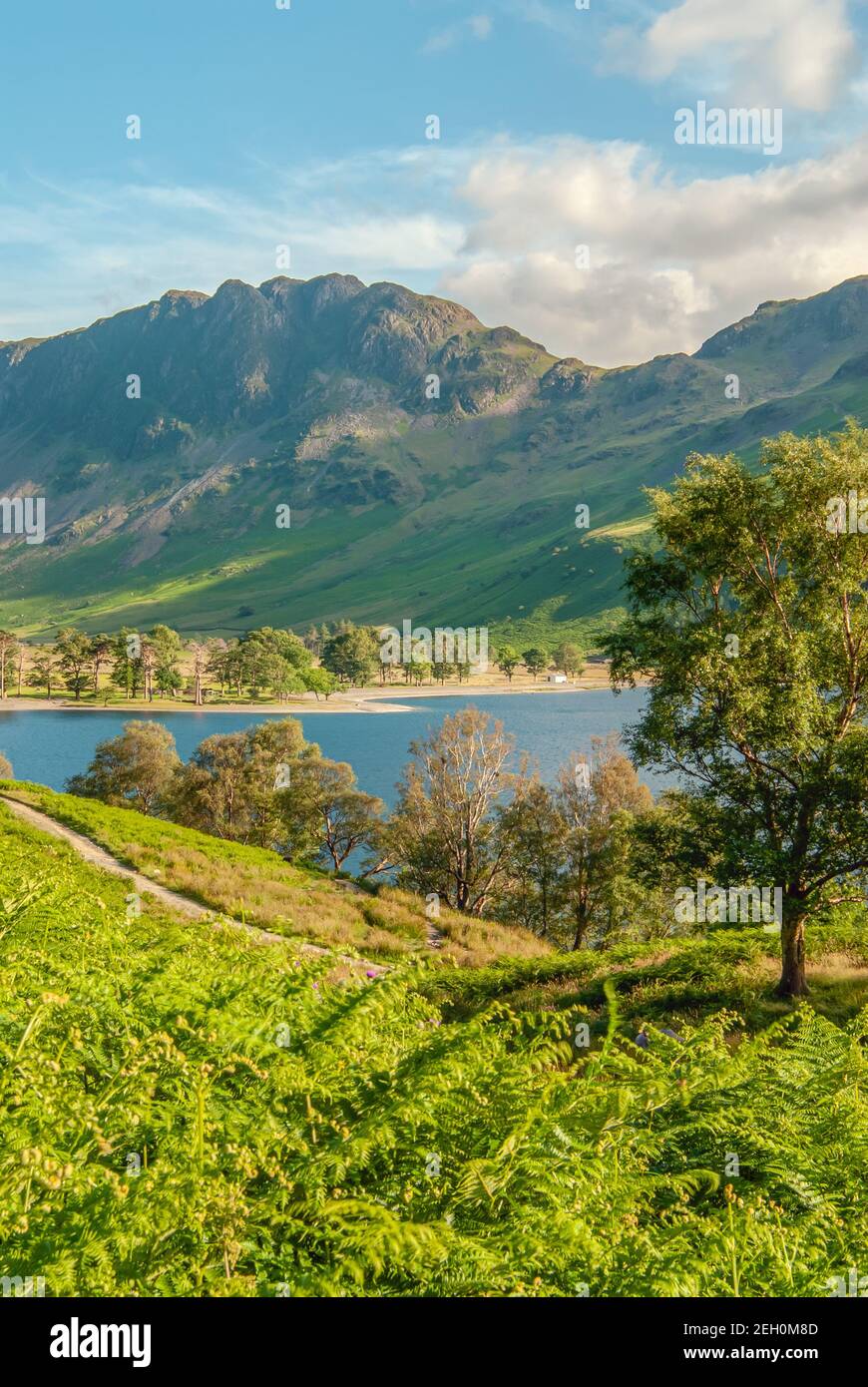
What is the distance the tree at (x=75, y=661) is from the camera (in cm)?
15825

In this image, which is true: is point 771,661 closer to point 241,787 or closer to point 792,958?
point 792,958

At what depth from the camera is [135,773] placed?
66.1m

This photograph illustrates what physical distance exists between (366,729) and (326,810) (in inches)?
2450

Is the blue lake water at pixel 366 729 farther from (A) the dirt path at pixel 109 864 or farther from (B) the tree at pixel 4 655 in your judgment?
(A) the dirt path at pixel 109 864

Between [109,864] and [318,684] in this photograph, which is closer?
[109,864]

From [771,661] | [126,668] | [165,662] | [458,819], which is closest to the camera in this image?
[771,661]

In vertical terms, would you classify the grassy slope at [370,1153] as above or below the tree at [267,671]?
below

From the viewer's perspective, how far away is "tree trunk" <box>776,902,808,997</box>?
2009 centimetres

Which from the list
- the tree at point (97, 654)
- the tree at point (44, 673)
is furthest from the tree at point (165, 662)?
the tree at point (44, 673)

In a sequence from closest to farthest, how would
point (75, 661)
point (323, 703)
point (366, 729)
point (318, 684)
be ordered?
1. point (366, 729)
2. point (75, 661)
3. point (323, 703)
4. point (318, 684)

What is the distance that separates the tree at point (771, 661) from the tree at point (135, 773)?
5251 cm

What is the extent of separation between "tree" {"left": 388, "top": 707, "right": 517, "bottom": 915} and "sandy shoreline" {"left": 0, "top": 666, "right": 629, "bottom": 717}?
88018 millimetres

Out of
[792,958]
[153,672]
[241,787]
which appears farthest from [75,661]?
[792,958]
